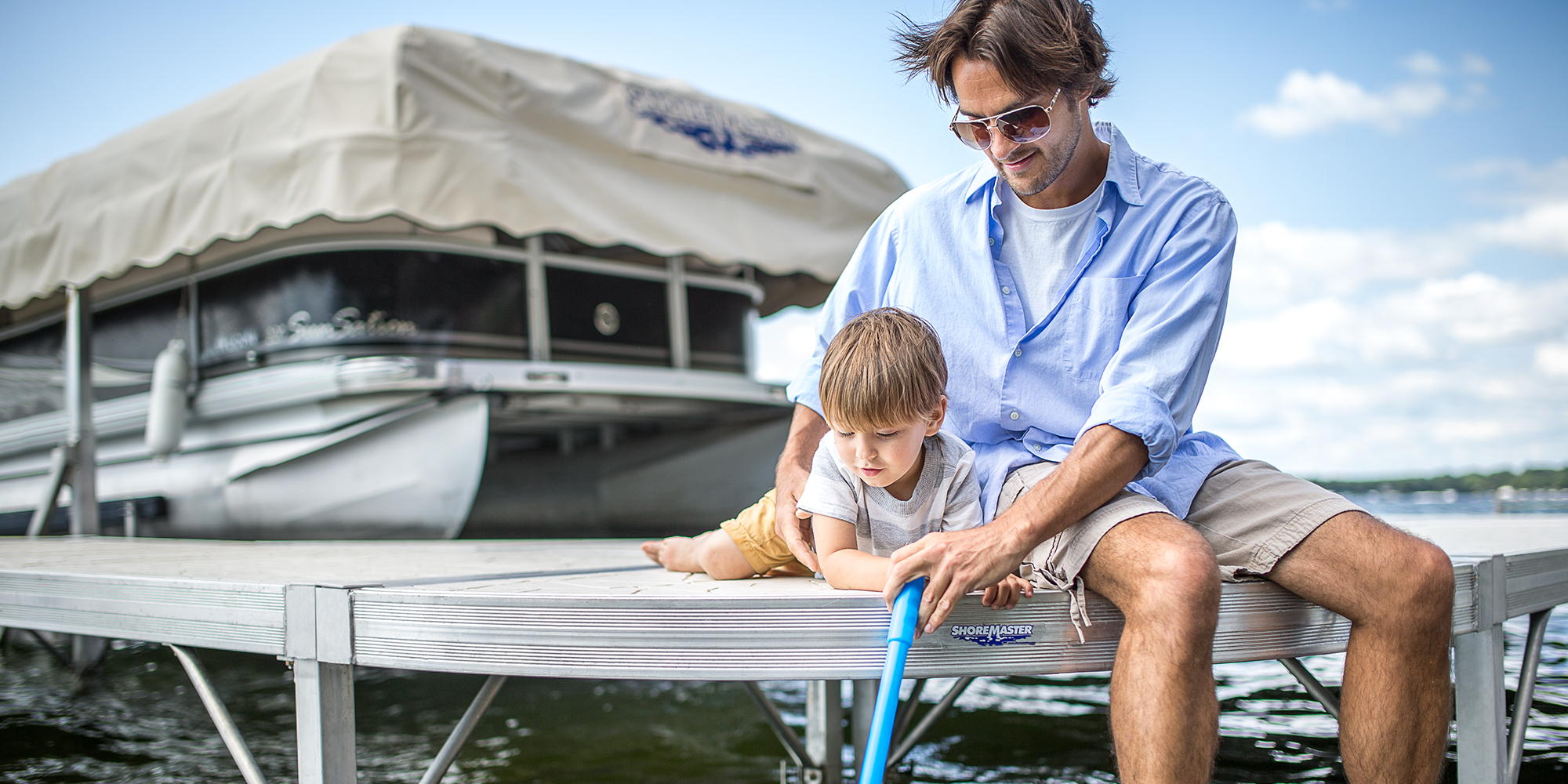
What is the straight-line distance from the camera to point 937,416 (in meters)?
1.49

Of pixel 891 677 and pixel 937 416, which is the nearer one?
pixel 891 677

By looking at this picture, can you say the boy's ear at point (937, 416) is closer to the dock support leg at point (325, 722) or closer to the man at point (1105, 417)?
the man at point (1105, 417)

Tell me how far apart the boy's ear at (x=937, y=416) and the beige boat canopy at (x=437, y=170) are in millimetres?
3261

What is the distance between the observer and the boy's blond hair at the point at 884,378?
4.57 ft

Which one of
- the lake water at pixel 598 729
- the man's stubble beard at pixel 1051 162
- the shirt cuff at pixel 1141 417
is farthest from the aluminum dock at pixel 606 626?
the lake water at pixel 598 729

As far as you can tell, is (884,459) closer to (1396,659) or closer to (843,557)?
(843,557)

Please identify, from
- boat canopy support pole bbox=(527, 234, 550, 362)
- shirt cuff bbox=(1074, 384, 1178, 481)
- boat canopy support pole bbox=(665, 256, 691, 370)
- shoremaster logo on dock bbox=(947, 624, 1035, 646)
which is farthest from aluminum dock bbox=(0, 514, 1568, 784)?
boat canopy support pole bbox=(665, 256, 691, 370)

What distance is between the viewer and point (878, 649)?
1.42 meters

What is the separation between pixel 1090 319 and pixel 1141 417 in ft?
0.95

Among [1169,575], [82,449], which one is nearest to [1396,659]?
[1169,575]

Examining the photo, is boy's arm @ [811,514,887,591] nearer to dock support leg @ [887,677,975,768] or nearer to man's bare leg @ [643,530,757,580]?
man's bare leg @ [643,530,757,580]

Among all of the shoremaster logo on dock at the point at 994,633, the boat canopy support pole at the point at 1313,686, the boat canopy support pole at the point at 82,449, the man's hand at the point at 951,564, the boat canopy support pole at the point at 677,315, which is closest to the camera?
the man's hand at the point at 951,564

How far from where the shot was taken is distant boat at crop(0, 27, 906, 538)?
4488mm

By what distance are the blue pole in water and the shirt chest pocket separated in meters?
0.55
